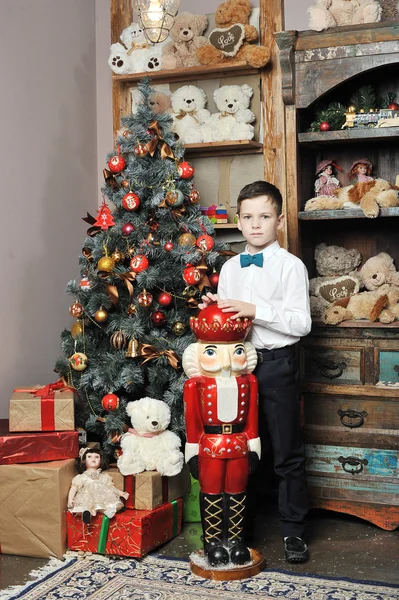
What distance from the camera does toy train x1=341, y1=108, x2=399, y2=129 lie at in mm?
3221

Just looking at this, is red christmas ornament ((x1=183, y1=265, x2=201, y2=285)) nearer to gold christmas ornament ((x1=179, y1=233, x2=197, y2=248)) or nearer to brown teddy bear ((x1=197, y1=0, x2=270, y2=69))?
gold christmas ornament ((x1=179, y1=233, x2=197, y2=248))

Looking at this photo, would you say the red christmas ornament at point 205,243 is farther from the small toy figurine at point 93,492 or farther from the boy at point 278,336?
the small toy figurine at point 93,492

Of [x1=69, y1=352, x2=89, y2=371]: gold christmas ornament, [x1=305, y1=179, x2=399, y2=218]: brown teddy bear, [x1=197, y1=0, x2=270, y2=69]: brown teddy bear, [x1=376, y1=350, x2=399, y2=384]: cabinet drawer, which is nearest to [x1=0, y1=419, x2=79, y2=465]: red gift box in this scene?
[x1=69, y1=352, x2=89, y2=371]: gold christmas ornament

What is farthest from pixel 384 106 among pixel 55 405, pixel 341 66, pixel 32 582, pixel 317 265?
pixel 32 582

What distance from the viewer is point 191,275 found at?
10.2ft

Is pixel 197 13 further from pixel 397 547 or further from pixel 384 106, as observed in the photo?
pixel 397 547

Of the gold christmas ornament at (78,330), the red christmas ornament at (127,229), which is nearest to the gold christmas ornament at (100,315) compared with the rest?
the gold christmas ornament at (78,330)

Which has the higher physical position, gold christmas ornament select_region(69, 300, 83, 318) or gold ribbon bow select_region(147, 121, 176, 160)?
gold ribbon bow select_region(147, 121, 176, 160)

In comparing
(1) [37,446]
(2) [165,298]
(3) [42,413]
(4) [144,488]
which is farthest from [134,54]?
(4) [144,488]

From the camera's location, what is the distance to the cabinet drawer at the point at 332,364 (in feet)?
10.6

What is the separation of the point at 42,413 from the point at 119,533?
1.75ft

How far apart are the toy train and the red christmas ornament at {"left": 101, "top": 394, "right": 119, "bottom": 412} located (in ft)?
4.99

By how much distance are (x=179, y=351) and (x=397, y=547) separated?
1.12 metres

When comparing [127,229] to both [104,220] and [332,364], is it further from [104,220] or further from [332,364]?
→ [332,364]
